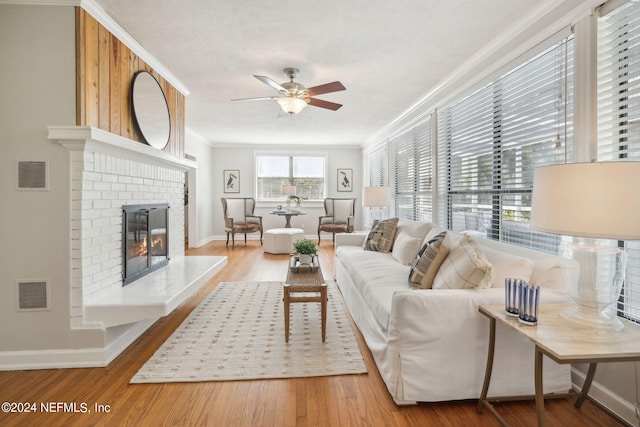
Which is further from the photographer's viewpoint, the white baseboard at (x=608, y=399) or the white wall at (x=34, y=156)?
the white wall at (x=34, y=156)

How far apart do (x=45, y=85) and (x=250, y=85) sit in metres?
2.00

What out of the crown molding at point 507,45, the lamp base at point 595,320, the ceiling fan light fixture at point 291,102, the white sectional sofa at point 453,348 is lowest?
the white sectional sofa at point 453,348

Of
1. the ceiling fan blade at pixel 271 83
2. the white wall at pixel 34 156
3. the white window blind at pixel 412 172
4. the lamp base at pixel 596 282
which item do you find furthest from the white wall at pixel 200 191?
the lamp base at pixel 596 282

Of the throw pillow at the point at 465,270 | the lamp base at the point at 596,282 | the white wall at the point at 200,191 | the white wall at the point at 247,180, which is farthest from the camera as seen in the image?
the white wall at the point at 247,180

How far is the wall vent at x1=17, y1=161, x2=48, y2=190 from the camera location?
209 centimetres

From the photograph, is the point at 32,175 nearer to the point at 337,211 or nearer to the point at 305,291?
the point at 305,291

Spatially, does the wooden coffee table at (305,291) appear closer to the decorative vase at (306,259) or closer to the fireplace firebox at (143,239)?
the decorative vase at (306,259)

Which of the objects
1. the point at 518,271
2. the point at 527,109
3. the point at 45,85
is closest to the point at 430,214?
the point at 527,109

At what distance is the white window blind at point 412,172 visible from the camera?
425cm

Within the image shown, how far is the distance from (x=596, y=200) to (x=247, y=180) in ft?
24.3

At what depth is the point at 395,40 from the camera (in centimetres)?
264

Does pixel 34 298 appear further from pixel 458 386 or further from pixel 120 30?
pixel 458 386

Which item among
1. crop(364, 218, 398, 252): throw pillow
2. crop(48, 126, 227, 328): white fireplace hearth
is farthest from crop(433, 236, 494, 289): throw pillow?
crop(48, 126, 227, 328): white fireplace hearth

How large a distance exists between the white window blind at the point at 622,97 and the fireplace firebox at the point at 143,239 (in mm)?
3430
